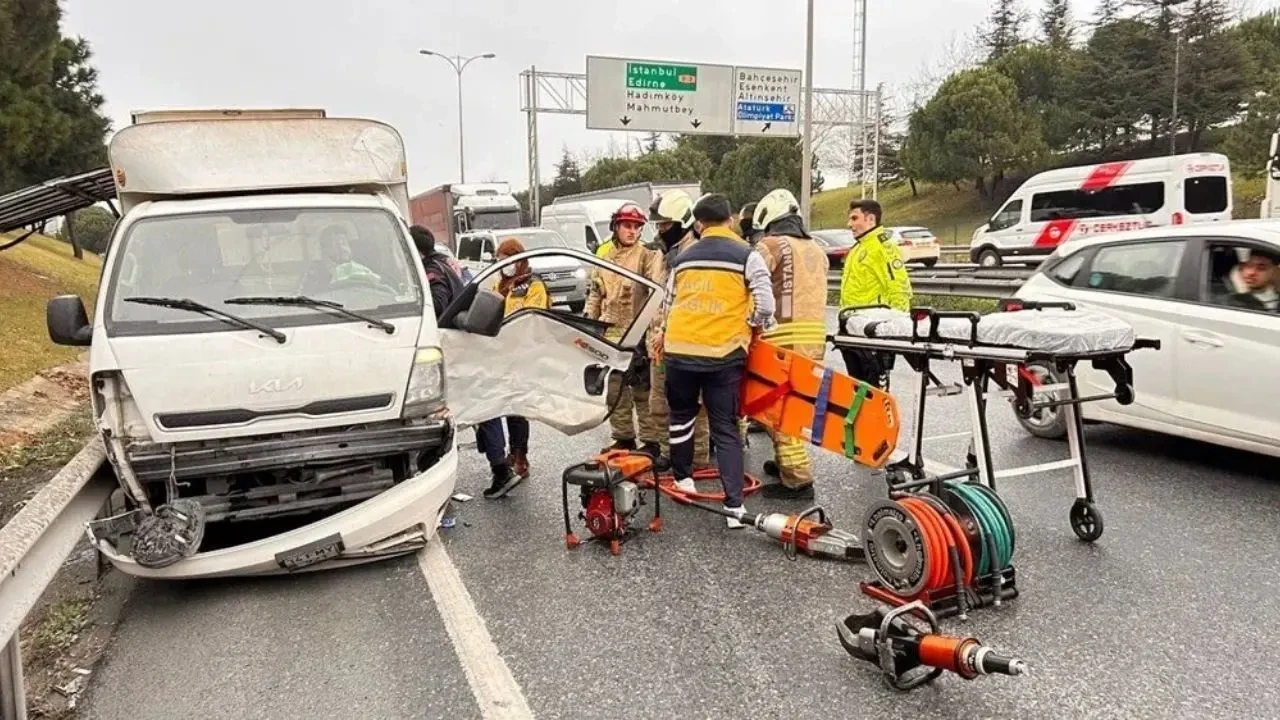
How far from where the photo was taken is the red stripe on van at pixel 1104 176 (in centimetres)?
2175

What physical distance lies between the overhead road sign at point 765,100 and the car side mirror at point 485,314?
74.0 feet

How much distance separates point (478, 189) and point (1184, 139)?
108 feet

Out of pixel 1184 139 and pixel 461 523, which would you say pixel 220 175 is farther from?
pixel 1184 139

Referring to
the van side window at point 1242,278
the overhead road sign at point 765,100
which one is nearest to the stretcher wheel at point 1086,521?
the van side window at point 1242,278

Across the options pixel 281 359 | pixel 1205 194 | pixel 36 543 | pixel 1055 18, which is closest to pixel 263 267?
pixel 281 359

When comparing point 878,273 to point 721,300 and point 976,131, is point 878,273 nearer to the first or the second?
point 721,300

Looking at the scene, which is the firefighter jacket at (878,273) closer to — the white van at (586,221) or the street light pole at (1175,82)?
the white van at (586,221)

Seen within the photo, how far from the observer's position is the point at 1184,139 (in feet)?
142

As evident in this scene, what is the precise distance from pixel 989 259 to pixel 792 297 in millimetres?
20981

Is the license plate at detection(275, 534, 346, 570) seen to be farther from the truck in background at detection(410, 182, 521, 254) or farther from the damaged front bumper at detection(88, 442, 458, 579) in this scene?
the truck in background at detection(410, 182, 521, 254)

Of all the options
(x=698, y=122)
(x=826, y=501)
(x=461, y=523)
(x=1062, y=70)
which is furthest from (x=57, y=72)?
(x=1062, y=70)

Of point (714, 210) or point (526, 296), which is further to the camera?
point (526, 296)

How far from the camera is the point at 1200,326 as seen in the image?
5.70 m

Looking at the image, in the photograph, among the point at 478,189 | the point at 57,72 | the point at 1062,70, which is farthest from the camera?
the point at 1062,70
